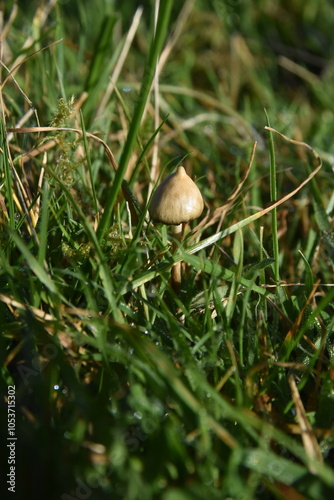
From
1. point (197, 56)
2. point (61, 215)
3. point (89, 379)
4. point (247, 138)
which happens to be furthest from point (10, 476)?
point (197, 56)

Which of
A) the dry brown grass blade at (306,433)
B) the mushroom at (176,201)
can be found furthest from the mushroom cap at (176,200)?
the dry brown grass blade at (306,433)

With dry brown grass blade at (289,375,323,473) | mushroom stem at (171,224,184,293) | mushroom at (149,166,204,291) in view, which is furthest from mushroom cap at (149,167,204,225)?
dry brown grass blade at (289,375,323,473)

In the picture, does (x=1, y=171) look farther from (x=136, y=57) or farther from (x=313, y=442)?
(x=136, y=57)

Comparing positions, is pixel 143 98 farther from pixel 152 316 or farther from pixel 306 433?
pixel 306 433

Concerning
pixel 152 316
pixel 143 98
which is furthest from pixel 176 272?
pixel 143 98

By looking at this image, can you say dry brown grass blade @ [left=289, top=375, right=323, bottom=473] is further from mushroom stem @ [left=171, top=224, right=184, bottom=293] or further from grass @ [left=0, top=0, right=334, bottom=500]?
mushroom stem @ [left=171, top=224, right=184, bottom=293]

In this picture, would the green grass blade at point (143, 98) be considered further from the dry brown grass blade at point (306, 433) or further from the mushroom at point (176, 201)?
the dry brown grass blade at point (306, 433)

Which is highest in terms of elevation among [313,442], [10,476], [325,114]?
[10,476]
